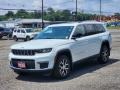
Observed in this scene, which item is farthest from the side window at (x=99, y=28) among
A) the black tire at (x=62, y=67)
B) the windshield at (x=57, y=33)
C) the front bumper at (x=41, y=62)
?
the front bumper at (x=41, y=62)

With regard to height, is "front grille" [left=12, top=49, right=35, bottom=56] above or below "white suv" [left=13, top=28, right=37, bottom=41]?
above

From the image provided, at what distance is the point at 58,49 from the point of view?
10.3 m

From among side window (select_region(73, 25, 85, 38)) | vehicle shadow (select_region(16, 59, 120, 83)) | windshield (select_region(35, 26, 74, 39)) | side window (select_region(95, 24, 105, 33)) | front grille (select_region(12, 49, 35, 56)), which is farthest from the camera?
side window (select_region(95, 24, 105, 33))

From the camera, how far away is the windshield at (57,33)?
449 inches

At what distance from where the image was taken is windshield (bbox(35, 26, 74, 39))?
1140cm

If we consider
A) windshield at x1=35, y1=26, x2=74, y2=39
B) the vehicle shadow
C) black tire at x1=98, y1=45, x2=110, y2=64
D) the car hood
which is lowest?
the vehicle shadow

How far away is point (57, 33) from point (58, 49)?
57.2 inches

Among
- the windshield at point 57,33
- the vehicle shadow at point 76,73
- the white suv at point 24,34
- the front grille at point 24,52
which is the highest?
the windshield at point 57,33

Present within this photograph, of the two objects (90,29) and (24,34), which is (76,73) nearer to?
(90,29)

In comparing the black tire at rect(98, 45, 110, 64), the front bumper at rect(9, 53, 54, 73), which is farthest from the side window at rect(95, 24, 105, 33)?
the front bumper at rect(9, 53, 54, 73)

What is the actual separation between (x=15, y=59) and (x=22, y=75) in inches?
41.4

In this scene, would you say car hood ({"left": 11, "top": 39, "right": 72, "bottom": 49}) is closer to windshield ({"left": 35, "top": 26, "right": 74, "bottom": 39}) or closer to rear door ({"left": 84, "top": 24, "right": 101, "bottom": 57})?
windshield ({"left": 35, "top": 26, "right": 74, "bottom": 39})

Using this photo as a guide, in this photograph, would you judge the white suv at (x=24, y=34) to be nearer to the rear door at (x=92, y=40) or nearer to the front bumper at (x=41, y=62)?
the rear door at (x=92, y=40)

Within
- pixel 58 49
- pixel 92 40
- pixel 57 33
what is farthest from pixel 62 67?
pixel 92 40
